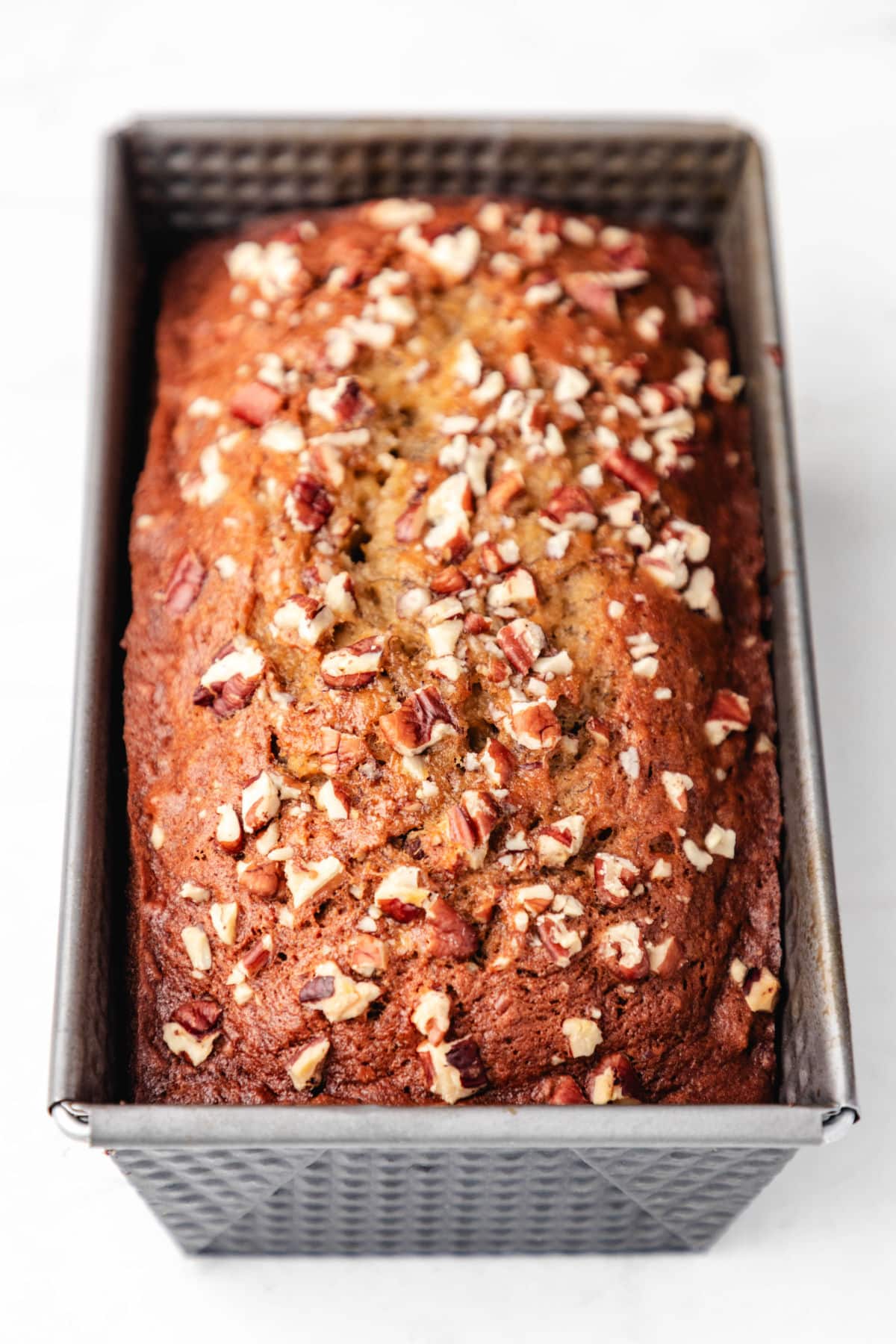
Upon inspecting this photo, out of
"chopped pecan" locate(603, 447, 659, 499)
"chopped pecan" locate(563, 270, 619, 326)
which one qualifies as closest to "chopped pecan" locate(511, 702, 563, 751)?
"chopped pecan" locate(603, 447, 659, 499)

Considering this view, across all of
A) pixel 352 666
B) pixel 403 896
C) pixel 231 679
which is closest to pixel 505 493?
pixel 352 666

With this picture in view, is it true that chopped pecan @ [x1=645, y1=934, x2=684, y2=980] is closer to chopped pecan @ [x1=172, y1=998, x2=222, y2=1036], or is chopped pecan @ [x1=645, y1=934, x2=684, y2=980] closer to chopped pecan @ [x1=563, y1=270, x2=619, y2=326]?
chopped pecan @ [x1=172, y1=998, x2=222, y2=1036]

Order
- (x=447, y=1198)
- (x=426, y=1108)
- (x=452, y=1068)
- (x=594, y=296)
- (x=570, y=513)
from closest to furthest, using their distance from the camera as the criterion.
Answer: (x=426, y=1108) → (x=452, y=1068) → (x=447, y=1198) → (x=570, y=513) → (x=594, y=296)

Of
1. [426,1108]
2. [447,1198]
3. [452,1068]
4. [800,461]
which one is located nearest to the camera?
[426,1108]

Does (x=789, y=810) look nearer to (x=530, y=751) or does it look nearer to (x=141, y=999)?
(x=530, y=751)

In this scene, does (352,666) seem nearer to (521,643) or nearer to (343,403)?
(521,643)

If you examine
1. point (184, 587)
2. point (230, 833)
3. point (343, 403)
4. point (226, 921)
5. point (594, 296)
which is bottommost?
point (226, 921)

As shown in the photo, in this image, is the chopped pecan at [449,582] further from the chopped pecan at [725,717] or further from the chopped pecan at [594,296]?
the chopped pecan at [594,296]
